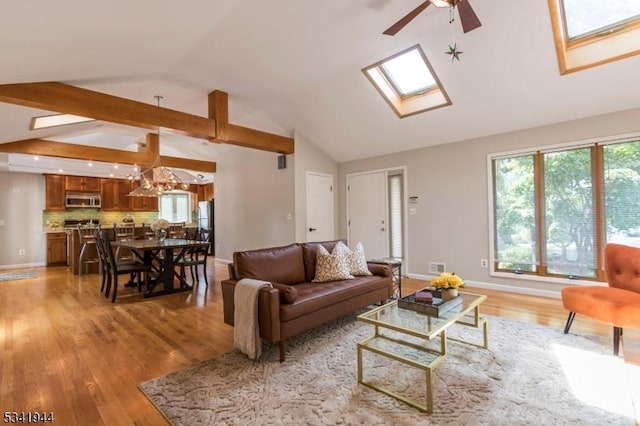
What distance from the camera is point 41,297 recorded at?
461cm

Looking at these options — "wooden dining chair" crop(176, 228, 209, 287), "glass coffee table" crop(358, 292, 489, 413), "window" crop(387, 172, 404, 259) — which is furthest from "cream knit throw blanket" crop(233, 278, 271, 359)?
"window" crop(387, 172, 404, 259)

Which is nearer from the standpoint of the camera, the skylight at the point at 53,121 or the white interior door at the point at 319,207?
the skylight at the point at 53,121

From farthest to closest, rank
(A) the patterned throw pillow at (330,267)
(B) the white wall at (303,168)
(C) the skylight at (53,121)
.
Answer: (B) the white wall at (303,168) → (C) the skylight at (53,121) → (A) the patterned throw pillow at (330,267)

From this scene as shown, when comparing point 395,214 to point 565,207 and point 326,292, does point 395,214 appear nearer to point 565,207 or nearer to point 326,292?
point 565,207

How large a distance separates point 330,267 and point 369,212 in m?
3.03

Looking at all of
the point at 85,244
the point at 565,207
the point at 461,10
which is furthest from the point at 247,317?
the point at 85,244

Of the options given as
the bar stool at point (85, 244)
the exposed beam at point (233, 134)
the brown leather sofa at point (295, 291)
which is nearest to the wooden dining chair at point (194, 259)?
the exposed beam at point (233, 134)

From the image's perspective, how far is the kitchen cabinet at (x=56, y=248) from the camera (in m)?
7.62

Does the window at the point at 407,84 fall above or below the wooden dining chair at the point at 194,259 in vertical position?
above

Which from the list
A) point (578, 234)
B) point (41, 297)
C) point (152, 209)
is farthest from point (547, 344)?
point (152, 209)

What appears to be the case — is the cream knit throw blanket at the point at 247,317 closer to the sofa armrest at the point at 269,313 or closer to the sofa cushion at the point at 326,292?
the sofa armrest at the point at 269,313

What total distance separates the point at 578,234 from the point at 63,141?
354 inches

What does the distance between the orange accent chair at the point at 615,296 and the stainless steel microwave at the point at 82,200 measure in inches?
408

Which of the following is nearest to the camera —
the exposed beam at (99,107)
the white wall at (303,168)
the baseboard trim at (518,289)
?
the exposed beam at (99,107)
